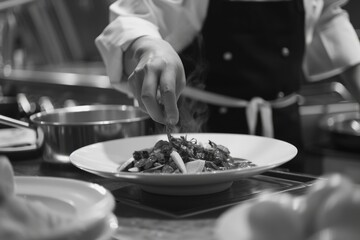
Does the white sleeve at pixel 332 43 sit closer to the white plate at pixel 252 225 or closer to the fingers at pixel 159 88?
the fingers at pixel 159 88

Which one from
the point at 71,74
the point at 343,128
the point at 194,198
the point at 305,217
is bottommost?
the point at 343,128

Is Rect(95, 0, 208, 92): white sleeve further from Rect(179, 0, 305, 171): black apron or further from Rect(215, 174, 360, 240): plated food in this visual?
Rect(215, 174, 360, 240): plated food


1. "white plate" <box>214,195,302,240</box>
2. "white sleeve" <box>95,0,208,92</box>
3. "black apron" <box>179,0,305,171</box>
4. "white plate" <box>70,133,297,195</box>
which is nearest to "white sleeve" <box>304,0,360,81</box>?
"black apron" <box>179,0,305,171</box>

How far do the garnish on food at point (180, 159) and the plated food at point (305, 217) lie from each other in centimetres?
50

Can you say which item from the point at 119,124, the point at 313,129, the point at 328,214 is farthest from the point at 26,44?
the point at 328,214

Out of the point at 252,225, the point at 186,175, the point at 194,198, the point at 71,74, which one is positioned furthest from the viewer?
the point at 71,74

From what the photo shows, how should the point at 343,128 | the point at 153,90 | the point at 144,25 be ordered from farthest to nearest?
the point at 343,128
the point at 144,25
the point at 153,90

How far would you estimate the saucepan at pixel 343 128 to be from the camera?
2.48m

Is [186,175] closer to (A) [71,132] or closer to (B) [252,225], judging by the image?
(B) [252,225]

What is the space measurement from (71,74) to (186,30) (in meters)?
2.56

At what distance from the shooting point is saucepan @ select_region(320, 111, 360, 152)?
2477 mm

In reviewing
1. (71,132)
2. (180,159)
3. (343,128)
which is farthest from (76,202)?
(343,128)

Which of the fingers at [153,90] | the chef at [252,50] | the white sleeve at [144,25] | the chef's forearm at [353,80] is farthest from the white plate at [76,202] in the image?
the chef's forearm at [353,80]

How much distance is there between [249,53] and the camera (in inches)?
83.2
